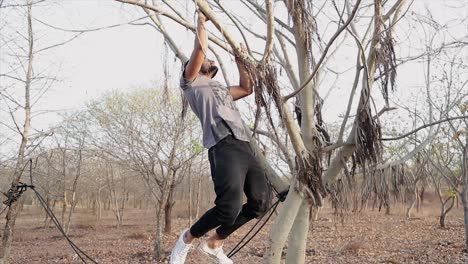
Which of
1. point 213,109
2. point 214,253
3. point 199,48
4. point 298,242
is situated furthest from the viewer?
point 298,242

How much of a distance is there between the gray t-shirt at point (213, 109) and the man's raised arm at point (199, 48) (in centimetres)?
14

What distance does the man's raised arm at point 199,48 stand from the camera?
241 centimetres

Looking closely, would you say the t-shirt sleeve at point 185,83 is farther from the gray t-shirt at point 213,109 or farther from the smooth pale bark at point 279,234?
the smooth pale bark at point 279,234

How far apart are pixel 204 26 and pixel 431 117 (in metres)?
3.30

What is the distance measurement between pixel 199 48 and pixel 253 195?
0.88m

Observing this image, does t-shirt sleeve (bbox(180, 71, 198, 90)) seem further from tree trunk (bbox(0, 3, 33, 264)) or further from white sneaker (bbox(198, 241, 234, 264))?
tree trunk (bbox(0, 3, 33, 264))

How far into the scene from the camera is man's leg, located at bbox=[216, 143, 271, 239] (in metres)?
2.68

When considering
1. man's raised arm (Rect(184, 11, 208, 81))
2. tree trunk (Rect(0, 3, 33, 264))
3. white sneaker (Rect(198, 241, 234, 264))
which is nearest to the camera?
man's raised arm (Rect(184, 11, 208, 81))

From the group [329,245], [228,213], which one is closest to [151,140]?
[329,245]

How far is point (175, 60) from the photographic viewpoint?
340 centimetres

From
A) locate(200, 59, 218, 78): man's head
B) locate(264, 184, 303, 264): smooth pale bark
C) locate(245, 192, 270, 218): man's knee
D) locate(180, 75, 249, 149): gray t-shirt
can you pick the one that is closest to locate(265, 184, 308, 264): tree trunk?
locate(264, 184, 303, 264): smooth pale bark

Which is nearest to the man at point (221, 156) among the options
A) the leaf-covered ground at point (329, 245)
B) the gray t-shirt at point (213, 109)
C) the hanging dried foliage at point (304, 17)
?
the gray t-shirt at point (213, 109)

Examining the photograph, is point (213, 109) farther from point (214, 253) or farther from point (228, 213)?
point (214, 253)

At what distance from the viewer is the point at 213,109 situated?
105 inches
